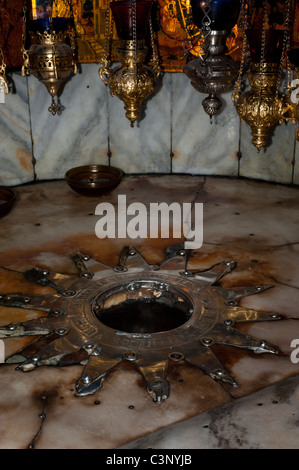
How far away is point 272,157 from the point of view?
16.8 feet

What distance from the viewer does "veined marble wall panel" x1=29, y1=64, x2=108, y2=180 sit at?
511 centimetres

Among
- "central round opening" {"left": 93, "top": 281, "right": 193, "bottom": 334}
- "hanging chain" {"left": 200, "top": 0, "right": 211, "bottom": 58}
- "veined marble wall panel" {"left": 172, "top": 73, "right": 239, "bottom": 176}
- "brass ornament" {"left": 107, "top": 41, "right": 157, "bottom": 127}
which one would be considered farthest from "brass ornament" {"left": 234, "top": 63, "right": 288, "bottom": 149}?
"veined marble wall panel" {"left": 172, "top": 73, "right": 239, "bottom": 176}

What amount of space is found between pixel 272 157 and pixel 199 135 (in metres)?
0.72

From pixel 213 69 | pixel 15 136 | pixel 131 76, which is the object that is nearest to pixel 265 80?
pixel 213 69

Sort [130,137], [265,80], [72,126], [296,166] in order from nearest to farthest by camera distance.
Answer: [265,80]
[296,166]
[72,126]
[130,137]

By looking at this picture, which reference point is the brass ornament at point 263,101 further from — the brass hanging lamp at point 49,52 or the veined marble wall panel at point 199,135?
the veined marble wall panel at point 199,135

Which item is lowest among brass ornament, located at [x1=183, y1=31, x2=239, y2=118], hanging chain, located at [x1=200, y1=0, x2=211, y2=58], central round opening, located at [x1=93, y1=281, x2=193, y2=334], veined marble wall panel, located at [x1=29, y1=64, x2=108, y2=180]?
central round opening, located at [x1=93, y1=281, x2=193, y2=334]

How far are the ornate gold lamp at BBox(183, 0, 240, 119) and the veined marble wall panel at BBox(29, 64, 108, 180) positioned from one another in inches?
73.7

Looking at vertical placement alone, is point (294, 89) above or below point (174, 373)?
above

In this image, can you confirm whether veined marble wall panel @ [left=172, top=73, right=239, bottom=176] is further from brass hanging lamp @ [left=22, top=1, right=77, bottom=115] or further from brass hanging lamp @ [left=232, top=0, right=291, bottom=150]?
brass hanging lamp @ [left=232, top=0, right=291, bottom=150]

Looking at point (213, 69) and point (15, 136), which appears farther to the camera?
point (15, 136)

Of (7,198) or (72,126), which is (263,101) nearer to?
(7,198)

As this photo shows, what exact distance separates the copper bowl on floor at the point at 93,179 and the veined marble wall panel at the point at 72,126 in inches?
18.1

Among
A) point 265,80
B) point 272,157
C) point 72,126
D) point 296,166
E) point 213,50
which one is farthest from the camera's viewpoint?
point 72,126
